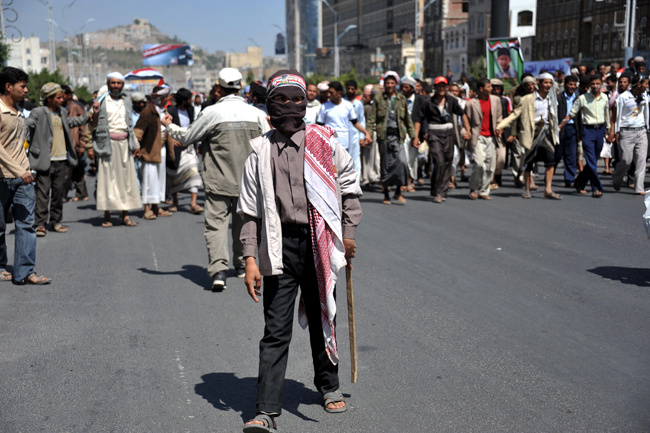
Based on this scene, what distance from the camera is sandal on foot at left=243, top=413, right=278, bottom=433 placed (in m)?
4.29

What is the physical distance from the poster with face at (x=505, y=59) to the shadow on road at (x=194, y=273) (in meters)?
12.5

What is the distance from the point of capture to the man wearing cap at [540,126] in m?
14.2

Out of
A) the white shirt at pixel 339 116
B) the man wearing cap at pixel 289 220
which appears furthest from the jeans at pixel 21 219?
the white shirt at pixel 339 116

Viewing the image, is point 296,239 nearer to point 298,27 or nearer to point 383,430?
point 383,430

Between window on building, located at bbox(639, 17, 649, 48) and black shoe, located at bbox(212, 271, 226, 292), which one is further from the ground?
window on building, located at bbox(639, 17, 649, 48)

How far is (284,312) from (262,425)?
60 centimetres

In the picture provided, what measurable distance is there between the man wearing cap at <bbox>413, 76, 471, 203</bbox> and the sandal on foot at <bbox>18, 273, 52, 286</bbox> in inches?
288

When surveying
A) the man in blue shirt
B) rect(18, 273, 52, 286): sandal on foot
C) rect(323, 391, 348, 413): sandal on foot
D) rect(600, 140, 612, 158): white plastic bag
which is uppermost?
the man in blue shirt

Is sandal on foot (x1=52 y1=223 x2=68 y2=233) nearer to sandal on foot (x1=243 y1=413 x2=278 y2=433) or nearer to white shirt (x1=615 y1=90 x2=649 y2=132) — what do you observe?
sandal on foot (x1=243 y1=413 x2=278 y2=433)

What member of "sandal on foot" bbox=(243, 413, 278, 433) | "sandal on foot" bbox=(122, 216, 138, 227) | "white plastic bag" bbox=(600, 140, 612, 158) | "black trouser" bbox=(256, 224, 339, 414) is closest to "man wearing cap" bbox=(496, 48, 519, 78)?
"white plastic bag" bbox=(600, 140, 612, 158)

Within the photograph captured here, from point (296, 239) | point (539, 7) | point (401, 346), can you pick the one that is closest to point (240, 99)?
point (401, 346)

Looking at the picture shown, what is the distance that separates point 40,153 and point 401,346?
6595 mm

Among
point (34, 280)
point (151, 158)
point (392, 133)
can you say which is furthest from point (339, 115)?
point (34, 280)

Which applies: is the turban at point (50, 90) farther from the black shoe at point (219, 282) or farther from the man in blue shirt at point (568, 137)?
the man in blue shirt at point (568, 137)
